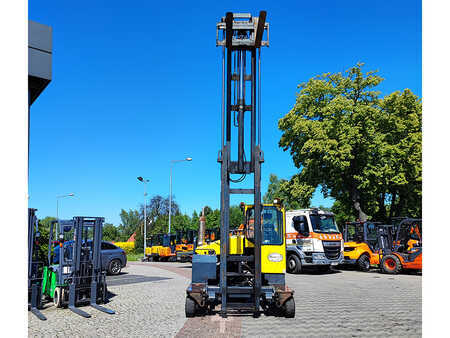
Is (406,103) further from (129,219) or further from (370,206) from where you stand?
(129,219)

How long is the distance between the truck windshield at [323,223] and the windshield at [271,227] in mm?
9451

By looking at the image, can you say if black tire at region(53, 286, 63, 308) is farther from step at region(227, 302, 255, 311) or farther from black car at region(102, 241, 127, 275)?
black car at region(102, 241, 127, 275)

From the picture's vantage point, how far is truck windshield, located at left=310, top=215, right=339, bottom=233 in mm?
18447

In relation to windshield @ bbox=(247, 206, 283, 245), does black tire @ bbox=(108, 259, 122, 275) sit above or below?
below

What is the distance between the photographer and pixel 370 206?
29.6 metres

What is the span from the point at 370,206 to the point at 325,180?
4760 mm

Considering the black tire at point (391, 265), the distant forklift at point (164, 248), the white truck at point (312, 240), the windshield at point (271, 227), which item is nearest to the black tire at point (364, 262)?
the black tire at point (391, 265)

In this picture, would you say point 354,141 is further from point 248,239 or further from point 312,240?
point 248,239

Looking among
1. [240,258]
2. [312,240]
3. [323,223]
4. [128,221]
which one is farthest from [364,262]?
[128,221]

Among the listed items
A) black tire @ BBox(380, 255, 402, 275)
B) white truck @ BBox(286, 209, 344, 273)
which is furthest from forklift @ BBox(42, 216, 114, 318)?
black tire @ BBox(380, 255, 402, 275)

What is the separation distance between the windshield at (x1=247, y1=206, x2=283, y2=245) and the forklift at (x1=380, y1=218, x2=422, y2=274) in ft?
39.0

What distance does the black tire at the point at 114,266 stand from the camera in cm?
1883

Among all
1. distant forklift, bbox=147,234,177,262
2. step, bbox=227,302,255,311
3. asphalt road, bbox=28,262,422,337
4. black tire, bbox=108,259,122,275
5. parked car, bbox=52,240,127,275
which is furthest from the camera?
distant forklift, bbox=147,234,177,262

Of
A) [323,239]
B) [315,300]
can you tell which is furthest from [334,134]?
[315,300]
